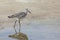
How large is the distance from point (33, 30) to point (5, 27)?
248 millimetres

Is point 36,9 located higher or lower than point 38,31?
higher

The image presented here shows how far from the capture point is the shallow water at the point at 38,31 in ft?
4.55

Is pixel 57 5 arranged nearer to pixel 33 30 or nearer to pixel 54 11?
pixel 54 11

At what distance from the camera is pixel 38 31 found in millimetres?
1418

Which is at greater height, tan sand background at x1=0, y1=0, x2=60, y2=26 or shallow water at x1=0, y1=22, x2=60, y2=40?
tan sand background at x1=0, y1=0, x2=60, y2=26

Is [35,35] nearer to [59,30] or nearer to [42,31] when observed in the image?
[42,31]

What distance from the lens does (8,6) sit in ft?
5.01

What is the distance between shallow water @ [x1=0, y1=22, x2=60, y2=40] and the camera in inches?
54.6

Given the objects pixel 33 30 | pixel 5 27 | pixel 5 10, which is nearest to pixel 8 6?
pixel 5 10

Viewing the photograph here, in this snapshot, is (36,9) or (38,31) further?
(36,9)

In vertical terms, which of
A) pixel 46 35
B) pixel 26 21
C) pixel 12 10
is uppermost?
pixel 12 10

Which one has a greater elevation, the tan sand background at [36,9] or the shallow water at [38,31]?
the tan sand background at [36,9]

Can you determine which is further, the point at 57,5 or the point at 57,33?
the point at 57,5

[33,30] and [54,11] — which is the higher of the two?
[54,11]
